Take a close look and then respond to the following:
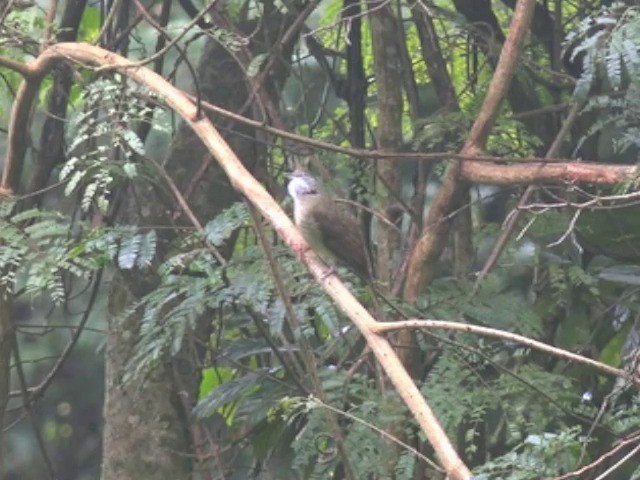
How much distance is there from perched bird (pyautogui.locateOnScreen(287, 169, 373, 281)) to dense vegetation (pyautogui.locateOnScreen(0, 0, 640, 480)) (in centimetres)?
10

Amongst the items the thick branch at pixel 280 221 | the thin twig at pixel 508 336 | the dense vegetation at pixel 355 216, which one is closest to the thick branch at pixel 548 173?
the dense vegetation at pixel 355 216

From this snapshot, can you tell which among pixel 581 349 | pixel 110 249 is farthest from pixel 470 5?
pixel 110 249

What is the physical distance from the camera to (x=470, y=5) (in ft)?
17.2

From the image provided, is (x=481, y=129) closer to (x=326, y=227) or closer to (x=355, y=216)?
(x=326, y=227)

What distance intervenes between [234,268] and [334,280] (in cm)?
124

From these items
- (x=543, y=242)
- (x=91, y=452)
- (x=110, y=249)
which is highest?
(x=110, y=249)

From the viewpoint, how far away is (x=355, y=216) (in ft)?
16.3

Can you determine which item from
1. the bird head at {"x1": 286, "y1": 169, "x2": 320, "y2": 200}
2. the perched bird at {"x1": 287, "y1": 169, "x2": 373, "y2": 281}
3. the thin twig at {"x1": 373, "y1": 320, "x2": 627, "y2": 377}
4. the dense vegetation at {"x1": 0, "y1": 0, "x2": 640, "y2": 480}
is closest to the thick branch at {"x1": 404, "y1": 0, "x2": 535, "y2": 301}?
the dense vegetation at {"x1": 0, "y1": 0, "x2": 640, "y2": 480}

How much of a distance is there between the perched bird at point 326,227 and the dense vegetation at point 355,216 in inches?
4.1

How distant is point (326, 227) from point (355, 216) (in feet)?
1.47

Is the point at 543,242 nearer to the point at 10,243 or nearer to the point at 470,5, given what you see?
the point at 470,5

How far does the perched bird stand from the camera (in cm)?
442

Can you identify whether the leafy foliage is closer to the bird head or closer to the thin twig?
the bird head

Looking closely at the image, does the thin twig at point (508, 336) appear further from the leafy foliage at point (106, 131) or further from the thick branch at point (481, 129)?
the leafy foliage at point (106, 131)
